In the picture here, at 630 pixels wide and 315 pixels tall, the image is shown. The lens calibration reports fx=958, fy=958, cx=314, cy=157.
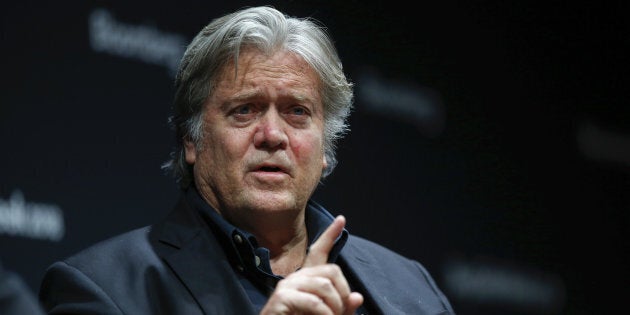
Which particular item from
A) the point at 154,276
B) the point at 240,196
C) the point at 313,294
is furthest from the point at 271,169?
the point at 313,294

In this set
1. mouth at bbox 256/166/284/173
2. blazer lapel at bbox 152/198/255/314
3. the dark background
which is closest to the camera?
blazer lapel at bbox 152/198/255/314

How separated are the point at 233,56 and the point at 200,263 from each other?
1.86 feet

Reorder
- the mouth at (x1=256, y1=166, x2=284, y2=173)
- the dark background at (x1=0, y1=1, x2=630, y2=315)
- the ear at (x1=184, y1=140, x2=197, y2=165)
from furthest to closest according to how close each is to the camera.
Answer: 1. the dark background at (x1=0, y1=1, x2=630, y2=315)
2. the ear at (x1=184, y1=140, x2=197, y2=165)
3. the mouth at (x1=256, y1=166, x2=284, y2=173)

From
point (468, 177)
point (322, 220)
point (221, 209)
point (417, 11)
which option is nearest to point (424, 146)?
point (468, 177)

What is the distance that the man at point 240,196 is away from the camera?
2.26 m

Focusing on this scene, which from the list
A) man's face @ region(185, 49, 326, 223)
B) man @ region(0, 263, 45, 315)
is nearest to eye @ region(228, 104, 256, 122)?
man's face @ region(185, 49, 326, 223)

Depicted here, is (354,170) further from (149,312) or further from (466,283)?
(149,312)

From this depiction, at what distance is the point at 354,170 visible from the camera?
3699mm

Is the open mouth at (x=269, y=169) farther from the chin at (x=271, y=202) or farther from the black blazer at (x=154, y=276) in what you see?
the black blazer at (x=154, y=276)

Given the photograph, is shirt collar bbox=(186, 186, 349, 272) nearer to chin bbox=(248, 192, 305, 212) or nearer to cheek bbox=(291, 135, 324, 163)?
chin bbox=(248, 192, 305, 212)

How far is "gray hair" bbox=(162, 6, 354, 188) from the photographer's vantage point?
2553 millimetres

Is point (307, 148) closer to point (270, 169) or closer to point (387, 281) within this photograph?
point (270, 169)

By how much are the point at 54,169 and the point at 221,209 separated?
21.7 inches

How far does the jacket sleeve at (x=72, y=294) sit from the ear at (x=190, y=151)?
516 mm
